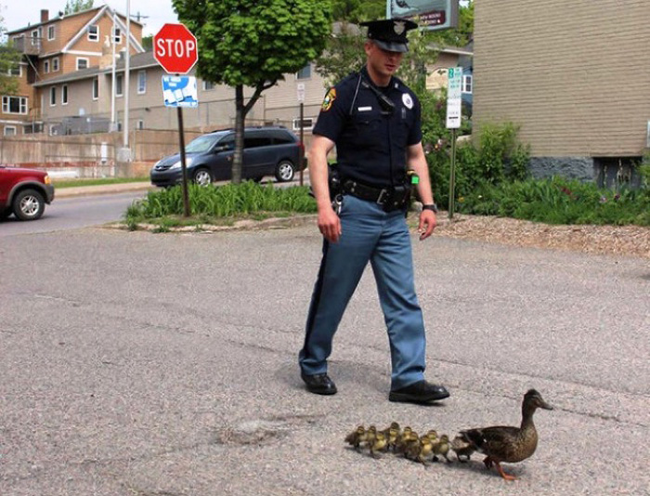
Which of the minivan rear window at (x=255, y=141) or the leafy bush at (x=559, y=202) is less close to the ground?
the minivan rear window at (x=255, y=141)

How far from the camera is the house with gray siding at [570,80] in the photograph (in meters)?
15.0

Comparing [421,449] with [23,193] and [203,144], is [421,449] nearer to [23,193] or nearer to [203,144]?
[23,193]

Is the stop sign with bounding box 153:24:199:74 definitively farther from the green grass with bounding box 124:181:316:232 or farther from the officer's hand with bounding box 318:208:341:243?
the officer's hand with bounding box 318:208:341:243

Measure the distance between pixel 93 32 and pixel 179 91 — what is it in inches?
2521

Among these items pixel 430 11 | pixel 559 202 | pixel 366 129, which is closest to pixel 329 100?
pixel 366 129

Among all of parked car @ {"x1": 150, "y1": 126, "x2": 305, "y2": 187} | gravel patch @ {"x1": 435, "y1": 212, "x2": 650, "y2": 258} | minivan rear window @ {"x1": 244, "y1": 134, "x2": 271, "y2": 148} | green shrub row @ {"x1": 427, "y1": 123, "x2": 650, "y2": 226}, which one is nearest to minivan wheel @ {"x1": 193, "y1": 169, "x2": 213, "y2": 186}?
parked car @ {"x1": 150, "y1": 126, "x2": 305, "y2": 187}

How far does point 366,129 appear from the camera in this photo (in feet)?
17.3

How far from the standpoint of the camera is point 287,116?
1806 inches

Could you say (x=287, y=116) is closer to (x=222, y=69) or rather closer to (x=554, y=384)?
(x=222, y=69)

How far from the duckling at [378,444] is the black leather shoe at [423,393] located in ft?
2.93

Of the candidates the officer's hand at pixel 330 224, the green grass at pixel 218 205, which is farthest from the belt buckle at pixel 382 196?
the green grass at pixel 218 205

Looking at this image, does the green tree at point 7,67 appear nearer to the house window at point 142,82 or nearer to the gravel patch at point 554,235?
the house window at point 142,82

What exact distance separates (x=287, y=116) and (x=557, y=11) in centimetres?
3051

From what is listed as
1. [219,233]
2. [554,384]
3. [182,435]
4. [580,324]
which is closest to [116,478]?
[182,435]
